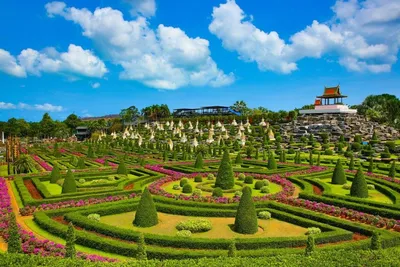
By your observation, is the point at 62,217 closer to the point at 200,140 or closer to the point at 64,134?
the point at 200,140

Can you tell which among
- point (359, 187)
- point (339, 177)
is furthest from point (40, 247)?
point (339, 177)

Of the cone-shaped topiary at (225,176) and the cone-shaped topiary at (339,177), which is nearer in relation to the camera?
the cone-shaped topiary at (225,176)

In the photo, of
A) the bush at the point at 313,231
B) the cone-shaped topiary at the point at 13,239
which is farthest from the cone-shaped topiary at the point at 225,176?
the cone-shaped topiary at the point at 13,239

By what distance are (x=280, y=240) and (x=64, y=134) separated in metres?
Result: 114

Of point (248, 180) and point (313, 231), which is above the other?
point (248, 180)

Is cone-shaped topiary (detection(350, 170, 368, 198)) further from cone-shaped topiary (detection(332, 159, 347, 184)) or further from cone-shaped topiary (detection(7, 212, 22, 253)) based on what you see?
cone-shaped topiary (detection(7, 212, 22, 253))

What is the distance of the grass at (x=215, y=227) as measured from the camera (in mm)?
19234

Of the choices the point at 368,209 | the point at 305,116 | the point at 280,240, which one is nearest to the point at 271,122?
the point at 305,116

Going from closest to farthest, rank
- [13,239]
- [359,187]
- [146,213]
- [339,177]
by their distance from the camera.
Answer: [13,239]
[146,213]
[359,187]
[339,177]

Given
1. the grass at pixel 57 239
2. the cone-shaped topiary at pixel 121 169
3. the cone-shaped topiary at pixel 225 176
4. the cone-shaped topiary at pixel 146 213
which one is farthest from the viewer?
the cone-shaped topiary at pixel 121 169

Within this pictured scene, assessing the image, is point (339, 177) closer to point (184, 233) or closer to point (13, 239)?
point (184, 233)

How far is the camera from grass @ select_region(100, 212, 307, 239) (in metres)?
19.2

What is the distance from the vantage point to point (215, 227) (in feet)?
67.5

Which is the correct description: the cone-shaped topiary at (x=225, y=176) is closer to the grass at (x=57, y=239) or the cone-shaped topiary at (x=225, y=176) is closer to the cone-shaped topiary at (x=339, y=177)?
the cone-shaped topiary at (x=339, y=177)
